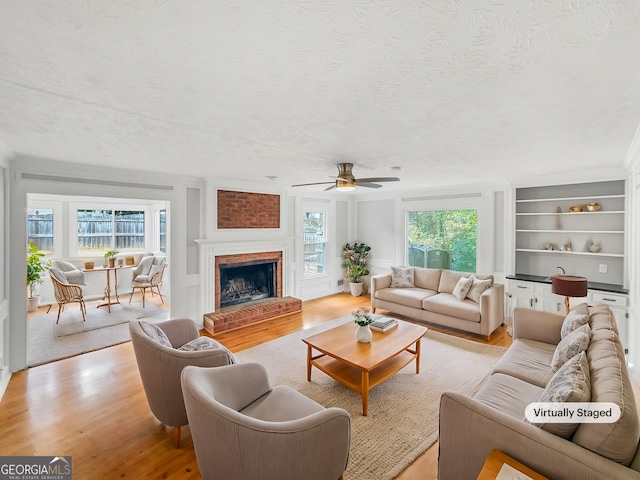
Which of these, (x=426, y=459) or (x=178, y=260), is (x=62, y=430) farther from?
(x=426, y=459)

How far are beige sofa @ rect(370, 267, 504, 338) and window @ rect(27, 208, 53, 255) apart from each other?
6688 millimetres

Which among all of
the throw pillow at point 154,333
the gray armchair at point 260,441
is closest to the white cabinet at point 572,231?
the gray armchair at point 260,441

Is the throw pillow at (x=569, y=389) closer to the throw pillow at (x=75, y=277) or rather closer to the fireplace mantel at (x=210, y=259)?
the fireplace mantel at (x=210, y=259)

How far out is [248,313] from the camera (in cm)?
476

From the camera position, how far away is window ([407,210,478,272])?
542 cm

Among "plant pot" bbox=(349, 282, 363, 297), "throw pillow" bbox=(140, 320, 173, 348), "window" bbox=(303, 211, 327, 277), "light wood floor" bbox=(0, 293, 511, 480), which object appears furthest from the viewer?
"plant pot" bbox=(349, 282, 363, 297)

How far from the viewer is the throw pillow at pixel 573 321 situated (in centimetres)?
247

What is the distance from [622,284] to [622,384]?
3.64 meters

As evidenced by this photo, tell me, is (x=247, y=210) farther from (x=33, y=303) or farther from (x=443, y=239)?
(x=33, y=303)

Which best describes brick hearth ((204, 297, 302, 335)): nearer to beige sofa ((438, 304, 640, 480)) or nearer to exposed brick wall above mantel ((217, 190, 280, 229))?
exposed brick wall above mantel ((217, 190, 280, 229))

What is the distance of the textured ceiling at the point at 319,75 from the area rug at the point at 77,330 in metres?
2.57

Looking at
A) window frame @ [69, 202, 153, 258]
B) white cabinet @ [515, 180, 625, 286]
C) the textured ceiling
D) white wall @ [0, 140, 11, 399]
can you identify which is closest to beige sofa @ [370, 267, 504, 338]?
white cabinet @ [515, 180, 625, 286]

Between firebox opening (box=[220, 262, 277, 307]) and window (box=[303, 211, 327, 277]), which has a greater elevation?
window (box=[303, 211, 327, 277])

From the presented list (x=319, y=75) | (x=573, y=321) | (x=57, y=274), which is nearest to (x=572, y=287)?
(x=573, y=321)
